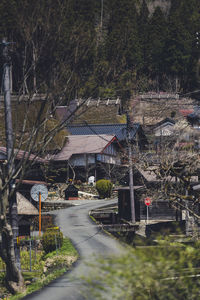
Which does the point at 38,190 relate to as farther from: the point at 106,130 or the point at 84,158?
the point at 106,130

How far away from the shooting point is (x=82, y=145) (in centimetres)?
5072

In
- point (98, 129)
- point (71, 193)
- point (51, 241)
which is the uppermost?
point (98, 129)

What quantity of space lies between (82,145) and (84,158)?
6.56ft

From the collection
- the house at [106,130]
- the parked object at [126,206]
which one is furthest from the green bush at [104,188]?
the house at [106,130]

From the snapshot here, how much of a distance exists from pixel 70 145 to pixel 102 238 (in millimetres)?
27291

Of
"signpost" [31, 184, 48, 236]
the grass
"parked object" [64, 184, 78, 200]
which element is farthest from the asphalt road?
"signpost" [31, 184, 48, 236]

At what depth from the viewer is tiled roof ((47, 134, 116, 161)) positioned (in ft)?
159

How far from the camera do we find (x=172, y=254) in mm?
6059

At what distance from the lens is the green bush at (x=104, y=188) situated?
141 ft

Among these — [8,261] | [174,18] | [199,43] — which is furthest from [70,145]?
[8,261]

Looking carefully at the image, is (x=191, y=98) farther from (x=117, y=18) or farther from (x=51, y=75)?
(x=51, y=75)

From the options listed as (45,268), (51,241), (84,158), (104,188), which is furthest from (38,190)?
(84,158)

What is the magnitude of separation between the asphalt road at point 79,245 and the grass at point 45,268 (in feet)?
1.12

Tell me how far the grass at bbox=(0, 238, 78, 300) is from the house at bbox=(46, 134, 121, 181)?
25.1 meters
